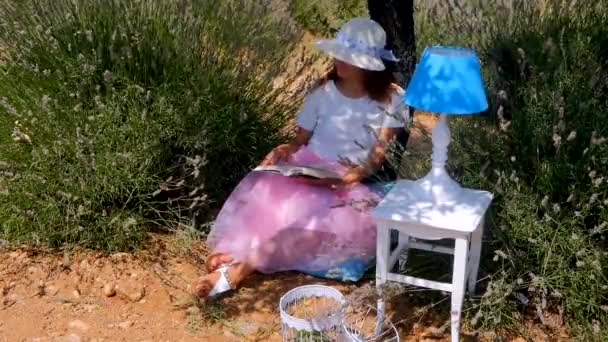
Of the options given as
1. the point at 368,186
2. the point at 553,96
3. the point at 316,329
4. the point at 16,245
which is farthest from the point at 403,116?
the point at 16,245

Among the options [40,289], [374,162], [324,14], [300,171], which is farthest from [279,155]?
[324,14]

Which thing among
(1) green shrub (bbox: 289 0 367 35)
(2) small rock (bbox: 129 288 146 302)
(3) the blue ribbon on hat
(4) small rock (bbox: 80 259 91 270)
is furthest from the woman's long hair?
(1) green shrub (bbox: 289 0 367 35)

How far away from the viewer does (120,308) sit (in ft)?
10.4

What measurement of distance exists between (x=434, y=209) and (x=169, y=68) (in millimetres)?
1562

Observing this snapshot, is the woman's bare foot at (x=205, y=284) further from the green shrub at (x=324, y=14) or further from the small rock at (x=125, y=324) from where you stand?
the green shrub at (x=324, y=14)

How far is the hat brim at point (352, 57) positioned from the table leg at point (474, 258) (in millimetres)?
824

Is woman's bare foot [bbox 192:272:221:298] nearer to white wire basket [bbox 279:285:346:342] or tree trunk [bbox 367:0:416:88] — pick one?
white wire basket [bbox 279:285:346:342]

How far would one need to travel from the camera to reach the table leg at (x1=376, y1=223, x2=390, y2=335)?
2750 millimetres

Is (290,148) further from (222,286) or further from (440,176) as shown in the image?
(440,176)

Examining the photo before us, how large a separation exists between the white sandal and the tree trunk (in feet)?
4.34

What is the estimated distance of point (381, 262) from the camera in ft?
9.14

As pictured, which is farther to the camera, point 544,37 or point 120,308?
point 544,37

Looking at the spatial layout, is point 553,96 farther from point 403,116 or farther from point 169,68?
point 169,68

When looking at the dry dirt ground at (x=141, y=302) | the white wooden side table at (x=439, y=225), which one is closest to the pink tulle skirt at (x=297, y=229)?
the dry dirt ground at (x=141, y=302)
